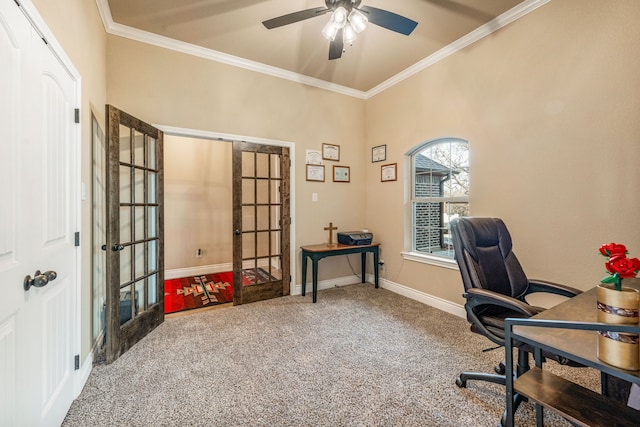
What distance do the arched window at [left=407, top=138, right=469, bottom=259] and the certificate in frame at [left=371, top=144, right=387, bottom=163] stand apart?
16.6 inches

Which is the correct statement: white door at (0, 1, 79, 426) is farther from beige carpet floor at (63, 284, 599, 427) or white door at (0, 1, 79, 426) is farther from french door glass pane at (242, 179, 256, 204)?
french door glass pane at (242, 179, 256, 204)

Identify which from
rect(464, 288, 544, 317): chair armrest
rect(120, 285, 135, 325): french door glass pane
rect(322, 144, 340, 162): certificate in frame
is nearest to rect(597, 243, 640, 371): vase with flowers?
rect(464, 288, 544, 317): chair armrest

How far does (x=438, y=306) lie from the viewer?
312 centimetres

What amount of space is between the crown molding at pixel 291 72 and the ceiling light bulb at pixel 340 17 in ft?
5.14

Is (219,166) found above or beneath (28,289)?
above

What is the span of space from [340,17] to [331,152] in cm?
205

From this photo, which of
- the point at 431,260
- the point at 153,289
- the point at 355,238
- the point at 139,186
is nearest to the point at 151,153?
the point at 139,186

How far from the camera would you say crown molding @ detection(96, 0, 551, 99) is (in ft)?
7.84

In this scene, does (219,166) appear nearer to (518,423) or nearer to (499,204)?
(499,204)

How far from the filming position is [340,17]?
6.47 feet

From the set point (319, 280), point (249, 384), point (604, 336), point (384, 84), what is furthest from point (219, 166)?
point (604, 336)

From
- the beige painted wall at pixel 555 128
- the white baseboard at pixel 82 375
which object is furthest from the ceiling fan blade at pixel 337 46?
the white baseboard at pixel 82 375

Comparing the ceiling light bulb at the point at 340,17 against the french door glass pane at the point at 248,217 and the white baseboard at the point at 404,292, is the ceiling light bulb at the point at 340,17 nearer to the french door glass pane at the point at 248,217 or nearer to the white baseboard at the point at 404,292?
the french door glass pane at the point at 248,217

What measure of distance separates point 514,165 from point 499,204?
0.38 m
